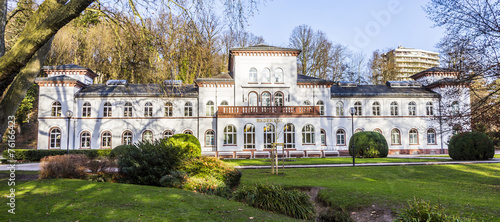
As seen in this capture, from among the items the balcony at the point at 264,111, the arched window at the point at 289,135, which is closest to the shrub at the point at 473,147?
the balcony at the point at 264,111

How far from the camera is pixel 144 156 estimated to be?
10.9 meters

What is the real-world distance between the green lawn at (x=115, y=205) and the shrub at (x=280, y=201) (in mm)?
659

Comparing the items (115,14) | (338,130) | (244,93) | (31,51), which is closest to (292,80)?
(244,93)

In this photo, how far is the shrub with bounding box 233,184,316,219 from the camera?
829 cm

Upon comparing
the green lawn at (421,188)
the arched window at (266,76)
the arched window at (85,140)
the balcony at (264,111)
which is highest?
the arched window at (266,76)

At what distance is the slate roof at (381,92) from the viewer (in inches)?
1364

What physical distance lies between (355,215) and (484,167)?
11969mm

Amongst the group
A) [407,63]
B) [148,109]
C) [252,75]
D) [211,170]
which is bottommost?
[211,170]

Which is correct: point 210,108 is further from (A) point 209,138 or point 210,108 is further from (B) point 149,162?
(B) point 149,162

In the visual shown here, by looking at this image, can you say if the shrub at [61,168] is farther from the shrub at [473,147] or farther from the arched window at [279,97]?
the arched window at [279,97]

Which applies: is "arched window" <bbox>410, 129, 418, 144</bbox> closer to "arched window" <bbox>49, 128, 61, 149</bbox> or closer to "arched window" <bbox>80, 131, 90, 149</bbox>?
"arched window" <bbox>80, 131, 90, 149</bbox>

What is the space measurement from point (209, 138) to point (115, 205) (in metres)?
25.6

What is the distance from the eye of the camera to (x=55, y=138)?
3206cm

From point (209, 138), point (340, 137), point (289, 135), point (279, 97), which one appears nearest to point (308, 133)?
point (289, 135)
